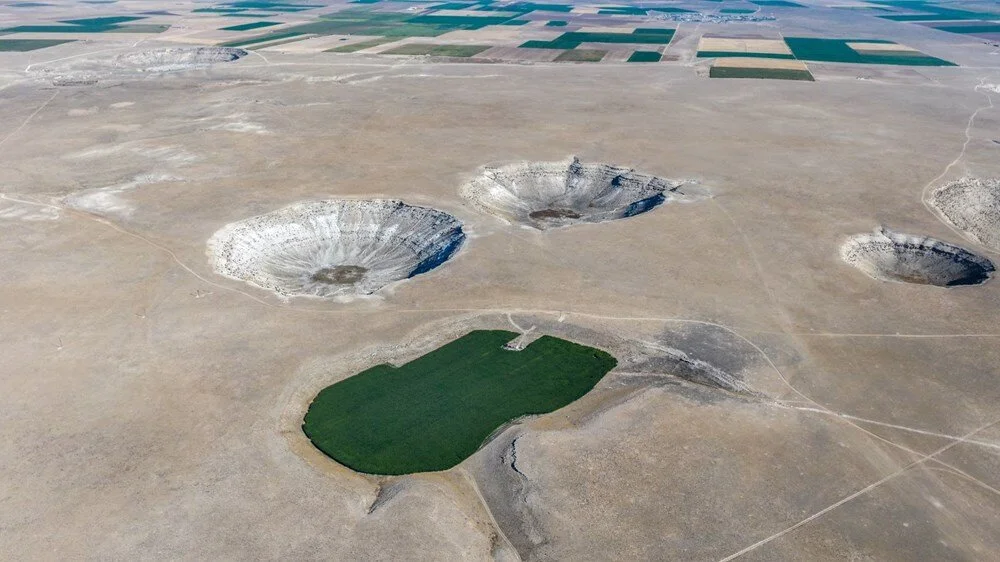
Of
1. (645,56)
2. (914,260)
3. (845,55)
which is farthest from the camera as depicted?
(845,55)

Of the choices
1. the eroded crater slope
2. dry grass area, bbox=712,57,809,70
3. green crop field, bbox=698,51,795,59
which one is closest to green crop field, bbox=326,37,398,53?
the eroded crater slope

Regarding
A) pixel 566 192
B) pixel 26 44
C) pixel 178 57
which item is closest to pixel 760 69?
pixel 566 192

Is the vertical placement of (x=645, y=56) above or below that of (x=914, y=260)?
above

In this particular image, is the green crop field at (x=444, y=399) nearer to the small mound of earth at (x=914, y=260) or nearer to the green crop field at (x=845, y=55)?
the small mound of earth at (x=914, y=260)

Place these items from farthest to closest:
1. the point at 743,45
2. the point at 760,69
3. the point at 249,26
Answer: the point at 249,26
the point at 743,45
the point at 760,69

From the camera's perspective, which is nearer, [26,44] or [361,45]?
[26,44]

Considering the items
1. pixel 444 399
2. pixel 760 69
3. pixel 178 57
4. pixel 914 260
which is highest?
pixel 178 57

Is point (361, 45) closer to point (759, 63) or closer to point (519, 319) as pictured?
point (759, 63)
